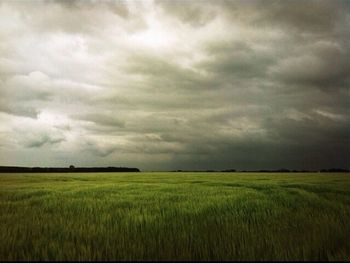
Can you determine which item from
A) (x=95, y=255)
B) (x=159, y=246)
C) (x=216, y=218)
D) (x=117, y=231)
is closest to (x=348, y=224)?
(x=216, y=218)

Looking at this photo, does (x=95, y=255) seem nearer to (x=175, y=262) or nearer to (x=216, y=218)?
(x=175, y=262)

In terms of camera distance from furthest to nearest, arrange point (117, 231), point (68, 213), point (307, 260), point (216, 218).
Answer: point (68, 213), point (216, 218), point (117, 231), point (307, 260)

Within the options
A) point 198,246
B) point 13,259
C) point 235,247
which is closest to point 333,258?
point 235,247

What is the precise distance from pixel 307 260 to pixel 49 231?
388cm

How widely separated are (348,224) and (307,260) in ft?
8.93

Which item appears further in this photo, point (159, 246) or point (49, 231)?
point (49, 231)

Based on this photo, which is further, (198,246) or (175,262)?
(198,246)

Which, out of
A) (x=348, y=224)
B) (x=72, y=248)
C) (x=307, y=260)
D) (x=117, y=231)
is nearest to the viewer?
(x=307, y=260)

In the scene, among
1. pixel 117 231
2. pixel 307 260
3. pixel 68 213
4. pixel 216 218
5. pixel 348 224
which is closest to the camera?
pixel 307 260

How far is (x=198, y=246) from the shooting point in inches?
189

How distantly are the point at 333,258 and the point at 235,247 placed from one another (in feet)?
3.91

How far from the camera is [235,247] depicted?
4781mm

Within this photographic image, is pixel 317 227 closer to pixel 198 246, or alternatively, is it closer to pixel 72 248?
pixel 198 246

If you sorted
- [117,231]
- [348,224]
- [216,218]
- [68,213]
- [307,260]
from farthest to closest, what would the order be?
[68,213] < [216,218] < [348,224] < [117,231] < [307,260]
